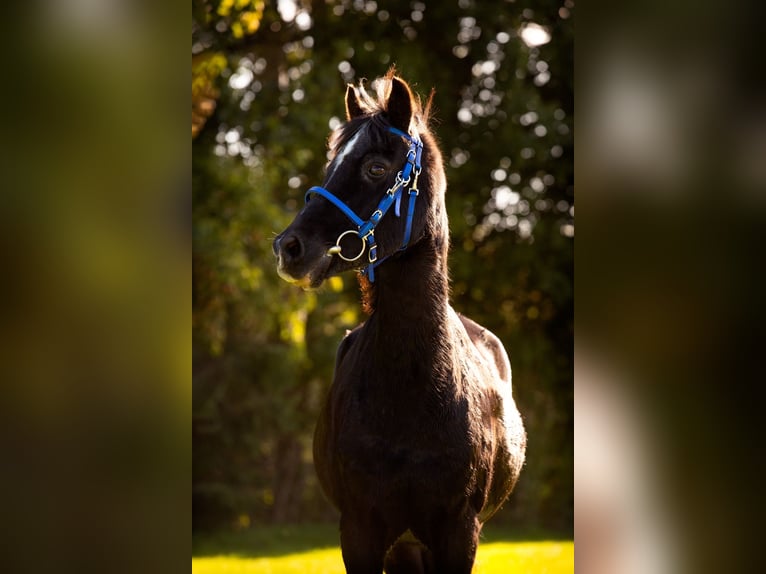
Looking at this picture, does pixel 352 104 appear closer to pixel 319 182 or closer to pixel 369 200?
pixel 369 200

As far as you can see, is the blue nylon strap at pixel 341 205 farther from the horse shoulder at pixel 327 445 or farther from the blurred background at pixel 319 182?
the blurred background at pixel 319 182

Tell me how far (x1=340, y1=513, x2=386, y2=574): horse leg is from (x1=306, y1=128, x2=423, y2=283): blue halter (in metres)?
1.07

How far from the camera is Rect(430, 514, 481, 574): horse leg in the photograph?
3.29 m

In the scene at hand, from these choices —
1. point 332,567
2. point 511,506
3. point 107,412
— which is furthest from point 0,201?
point 511,506

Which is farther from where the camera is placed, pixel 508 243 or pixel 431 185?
pixel 508 243

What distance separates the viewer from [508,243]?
1166 cm

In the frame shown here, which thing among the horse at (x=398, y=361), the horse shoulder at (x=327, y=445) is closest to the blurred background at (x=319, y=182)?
the horse shoulder at (x=327, y=445)

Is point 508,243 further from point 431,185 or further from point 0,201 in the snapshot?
point 0,201

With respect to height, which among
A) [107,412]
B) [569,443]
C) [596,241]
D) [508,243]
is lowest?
[569,443]

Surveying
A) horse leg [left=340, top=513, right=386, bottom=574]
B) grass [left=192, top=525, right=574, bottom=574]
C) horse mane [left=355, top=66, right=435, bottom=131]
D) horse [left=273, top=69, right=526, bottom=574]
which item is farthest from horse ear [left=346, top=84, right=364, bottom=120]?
grass [left=192, top=525, right=574, bottom=574]

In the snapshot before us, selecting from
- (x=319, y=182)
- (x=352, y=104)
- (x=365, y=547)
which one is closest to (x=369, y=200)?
(x=352, y=104)

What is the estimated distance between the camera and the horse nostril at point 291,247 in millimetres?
2973

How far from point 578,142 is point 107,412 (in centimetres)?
105

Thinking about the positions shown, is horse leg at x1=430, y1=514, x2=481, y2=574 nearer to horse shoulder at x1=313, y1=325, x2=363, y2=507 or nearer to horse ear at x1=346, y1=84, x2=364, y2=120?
horse shoulder at x1=313, y1=325, x2=363, y2=507
